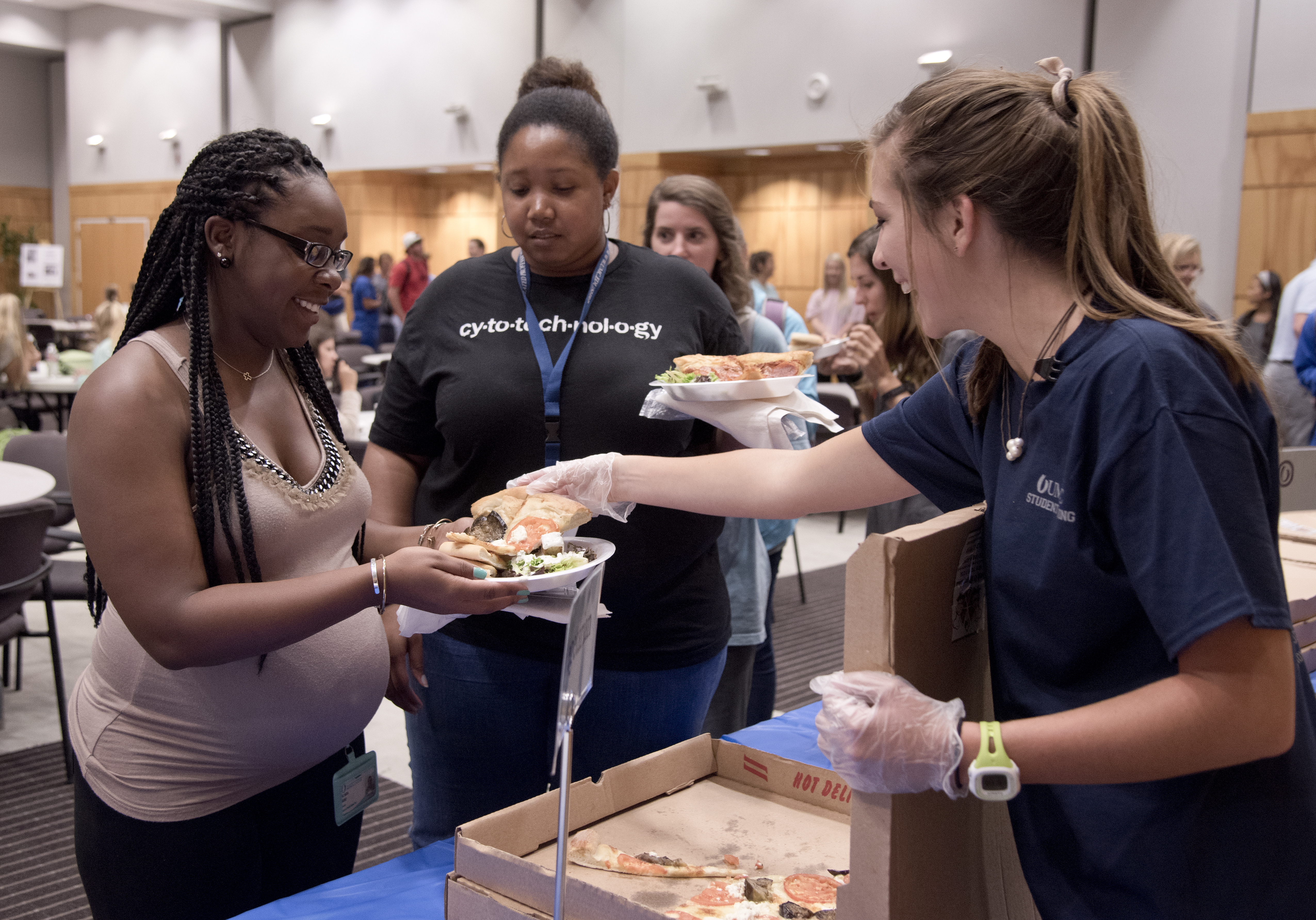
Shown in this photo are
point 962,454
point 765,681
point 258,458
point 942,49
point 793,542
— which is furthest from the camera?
point 942,49

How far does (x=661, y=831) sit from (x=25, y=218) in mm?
22978

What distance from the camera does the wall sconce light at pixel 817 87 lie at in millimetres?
10125

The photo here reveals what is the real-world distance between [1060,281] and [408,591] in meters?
0.85

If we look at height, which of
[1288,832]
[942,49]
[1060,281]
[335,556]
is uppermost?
[942,49]

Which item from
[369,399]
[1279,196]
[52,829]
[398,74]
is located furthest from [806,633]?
[398,74]

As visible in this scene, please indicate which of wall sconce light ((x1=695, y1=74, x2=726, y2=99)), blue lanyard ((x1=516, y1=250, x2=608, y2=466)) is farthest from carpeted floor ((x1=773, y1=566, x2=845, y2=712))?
wall sconce light ((x1=695, y1=74, x2=726, y2=99))

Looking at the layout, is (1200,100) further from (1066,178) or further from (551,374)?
(1066,178)

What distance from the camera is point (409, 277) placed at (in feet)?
39.7

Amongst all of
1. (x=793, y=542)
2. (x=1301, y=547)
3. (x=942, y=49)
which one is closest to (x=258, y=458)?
(x=1301, y=547)

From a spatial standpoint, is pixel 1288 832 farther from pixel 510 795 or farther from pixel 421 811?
pixel 421 811

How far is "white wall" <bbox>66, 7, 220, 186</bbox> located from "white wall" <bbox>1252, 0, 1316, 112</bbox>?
1415cm

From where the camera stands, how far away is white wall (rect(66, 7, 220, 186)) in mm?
16891

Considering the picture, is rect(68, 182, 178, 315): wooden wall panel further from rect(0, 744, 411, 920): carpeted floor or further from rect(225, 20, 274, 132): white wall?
rect(0, 744, 411, 920): carpeted floor

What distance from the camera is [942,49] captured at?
9297 mm
